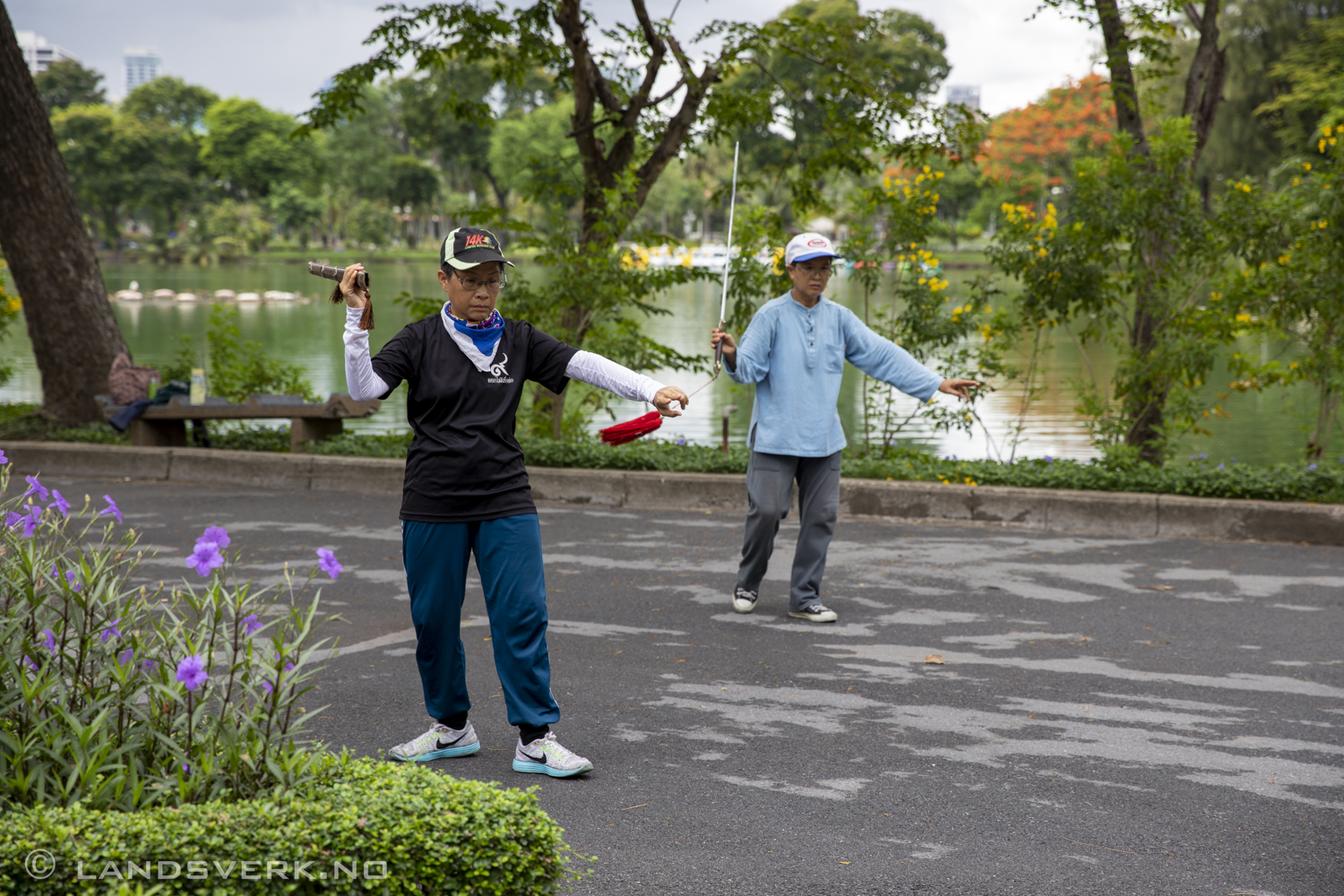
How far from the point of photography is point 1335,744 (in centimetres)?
466

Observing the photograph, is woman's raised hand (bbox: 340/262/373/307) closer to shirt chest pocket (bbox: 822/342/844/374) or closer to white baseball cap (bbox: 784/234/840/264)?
white baseball cap (bbox: 784/234/840/264)

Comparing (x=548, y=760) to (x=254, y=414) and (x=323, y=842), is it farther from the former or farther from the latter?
(x=254, y=414)

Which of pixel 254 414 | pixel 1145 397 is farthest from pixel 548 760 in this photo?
pixel 254 414

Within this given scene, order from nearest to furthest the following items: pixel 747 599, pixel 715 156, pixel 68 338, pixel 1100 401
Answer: pixel 747 599
pixel 1100 401
pixel 68 338
pixel 715 156

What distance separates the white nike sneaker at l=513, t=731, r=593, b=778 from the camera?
418 centimetres

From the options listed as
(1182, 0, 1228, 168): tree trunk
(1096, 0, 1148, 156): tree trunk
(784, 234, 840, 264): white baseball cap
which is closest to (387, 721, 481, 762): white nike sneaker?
(784, 234, 840, 264): white baseball cap

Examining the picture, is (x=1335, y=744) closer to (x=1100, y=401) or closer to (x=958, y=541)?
Answer: (x=958, y=541)

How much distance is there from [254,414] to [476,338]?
7.61 metres

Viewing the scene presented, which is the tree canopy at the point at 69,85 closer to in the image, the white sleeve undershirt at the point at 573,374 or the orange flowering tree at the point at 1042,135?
the orange flowering tree at the point at 1042,135

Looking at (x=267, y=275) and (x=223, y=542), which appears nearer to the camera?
(x=223, y=542)

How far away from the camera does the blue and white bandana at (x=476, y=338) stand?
4184 mm

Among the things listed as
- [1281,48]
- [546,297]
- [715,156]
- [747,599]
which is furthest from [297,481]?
[715,156]

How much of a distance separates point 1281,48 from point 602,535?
33.8m

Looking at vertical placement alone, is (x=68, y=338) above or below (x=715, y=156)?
below
